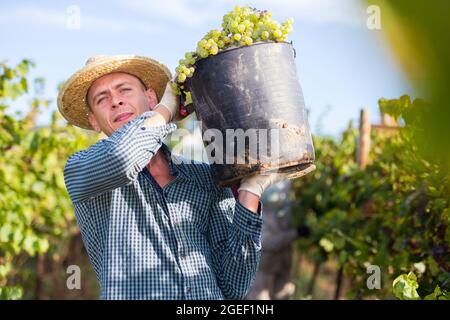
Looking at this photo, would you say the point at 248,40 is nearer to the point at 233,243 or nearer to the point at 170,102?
the point at 170,102

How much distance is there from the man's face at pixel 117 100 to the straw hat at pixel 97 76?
0.03 m

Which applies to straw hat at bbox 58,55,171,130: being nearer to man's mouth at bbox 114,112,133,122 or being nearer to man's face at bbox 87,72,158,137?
man's face at bbox 87,72,158,137

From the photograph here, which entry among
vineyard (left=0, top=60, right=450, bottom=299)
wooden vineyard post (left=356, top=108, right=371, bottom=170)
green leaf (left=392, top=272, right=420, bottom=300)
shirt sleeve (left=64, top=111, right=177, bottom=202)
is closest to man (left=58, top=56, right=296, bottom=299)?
shirt sleeve (left=64, top=111, right=177, bottom=202)

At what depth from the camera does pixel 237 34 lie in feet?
5.95

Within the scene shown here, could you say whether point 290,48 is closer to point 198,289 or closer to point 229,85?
point 229,85

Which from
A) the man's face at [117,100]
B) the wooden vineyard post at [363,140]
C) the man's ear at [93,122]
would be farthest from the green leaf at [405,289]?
the wooden vineyard post at [363,140]

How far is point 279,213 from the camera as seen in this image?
20.4 ft

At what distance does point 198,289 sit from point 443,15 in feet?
5.02

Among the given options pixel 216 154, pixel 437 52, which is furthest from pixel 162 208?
pixel 437 52

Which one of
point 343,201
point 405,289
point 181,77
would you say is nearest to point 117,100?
point 181,77

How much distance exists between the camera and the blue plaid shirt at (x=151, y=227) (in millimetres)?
1771

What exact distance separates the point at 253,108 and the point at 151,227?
482mm

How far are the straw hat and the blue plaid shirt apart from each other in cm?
37
